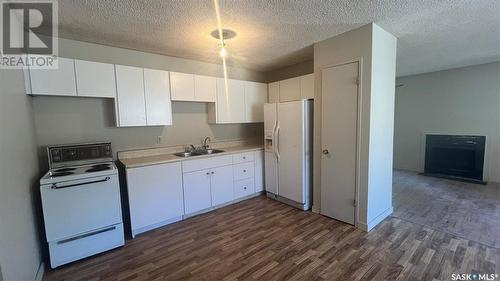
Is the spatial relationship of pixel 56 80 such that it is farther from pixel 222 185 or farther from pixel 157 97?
pixel 222 185

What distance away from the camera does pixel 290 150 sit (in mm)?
3490

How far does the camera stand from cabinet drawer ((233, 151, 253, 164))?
12.0 feet

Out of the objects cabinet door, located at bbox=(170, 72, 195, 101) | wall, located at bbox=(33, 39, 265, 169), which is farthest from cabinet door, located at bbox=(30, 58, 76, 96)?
cabinet door, located at bbox=(170, 72, 195, 101)

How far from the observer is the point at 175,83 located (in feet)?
10.8

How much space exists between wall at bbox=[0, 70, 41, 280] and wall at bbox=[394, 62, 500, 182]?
695 centimetres

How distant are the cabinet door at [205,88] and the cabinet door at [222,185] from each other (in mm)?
1180

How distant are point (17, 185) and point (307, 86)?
3.62m

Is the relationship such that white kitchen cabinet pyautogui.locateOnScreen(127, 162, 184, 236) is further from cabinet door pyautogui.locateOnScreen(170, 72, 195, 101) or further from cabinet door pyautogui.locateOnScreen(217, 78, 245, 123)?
cabinet door pyautogui.locateOnScreen(217, 78, 245, 123)

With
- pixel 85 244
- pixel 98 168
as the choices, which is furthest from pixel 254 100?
pixel 85 244

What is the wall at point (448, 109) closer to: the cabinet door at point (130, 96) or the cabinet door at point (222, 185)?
the cabinet door at point (222, 185)

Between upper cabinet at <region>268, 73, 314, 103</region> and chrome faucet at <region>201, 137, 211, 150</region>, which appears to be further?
chrome faucet at <region>201, 137, 211, 150</region>

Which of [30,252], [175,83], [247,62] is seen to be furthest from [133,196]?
[247,62]

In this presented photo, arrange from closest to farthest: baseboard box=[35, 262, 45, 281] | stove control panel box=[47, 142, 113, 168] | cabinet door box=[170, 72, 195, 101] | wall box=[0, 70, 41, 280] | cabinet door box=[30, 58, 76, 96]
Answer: wall box=[0, 70, 41, 280] < baseboard box=[35, 262, 45, 281] < cabinet door box=[30, 58, 76, 96] < stove control panel box=[47, 142, 113, 168] < cabinet door box=[170, 72, 195, 101]

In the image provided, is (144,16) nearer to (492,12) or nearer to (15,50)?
(15,50)
